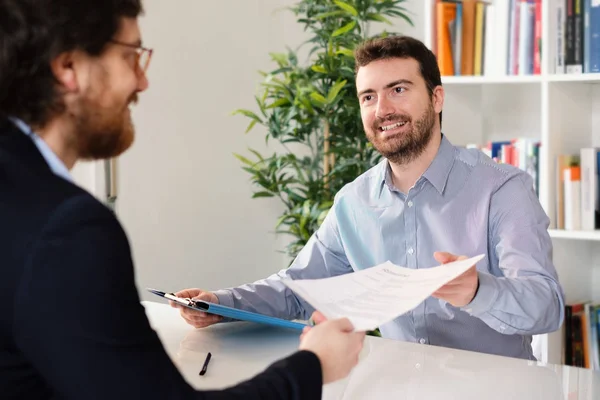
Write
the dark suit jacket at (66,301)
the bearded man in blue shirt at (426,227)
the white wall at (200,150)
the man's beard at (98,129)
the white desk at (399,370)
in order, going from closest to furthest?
1. the dark suit jacket at (66,301)
2. the man's beard at (98,129)
3. the white desk at (399,370)
4. the bearded man in blue shirt at (426,227)
5. the white wall at (200,150)

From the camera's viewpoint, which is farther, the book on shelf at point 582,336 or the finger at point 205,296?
the book on shelf at point 582,336

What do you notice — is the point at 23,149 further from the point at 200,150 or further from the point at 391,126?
the point at 200,150

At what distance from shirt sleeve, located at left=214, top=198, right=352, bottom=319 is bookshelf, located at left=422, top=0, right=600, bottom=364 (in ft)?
3.39

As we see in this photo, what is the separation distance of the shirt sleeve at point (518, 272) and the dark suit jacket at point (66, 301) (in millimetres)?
867

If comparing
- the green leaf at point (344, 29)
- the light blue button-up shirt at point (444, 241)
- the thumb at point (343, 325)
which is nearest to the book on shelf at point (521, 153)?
the green leaf at point (344, 29)

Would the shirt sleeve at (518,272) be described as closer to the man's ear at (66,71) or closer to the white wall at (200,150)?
the man's ear at (66,71)

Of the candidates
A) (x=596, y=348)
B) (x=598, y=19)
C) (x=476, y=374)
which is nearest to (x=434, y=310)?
(x=476, y=374)

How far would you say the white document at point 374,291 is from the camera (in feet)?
3.59

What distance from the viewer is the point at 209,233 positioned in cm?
373

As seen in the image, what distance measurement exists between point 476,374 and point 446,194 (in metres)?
0.71

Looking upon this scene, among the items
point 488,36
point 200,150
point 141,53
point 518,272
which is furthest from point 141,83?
point 200,150

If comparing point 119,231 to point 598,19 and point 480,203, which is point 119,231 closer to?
point 480,203

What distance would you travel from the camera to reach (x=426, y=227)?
1.97 meters

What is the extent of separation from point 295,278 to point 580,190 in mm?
1267
